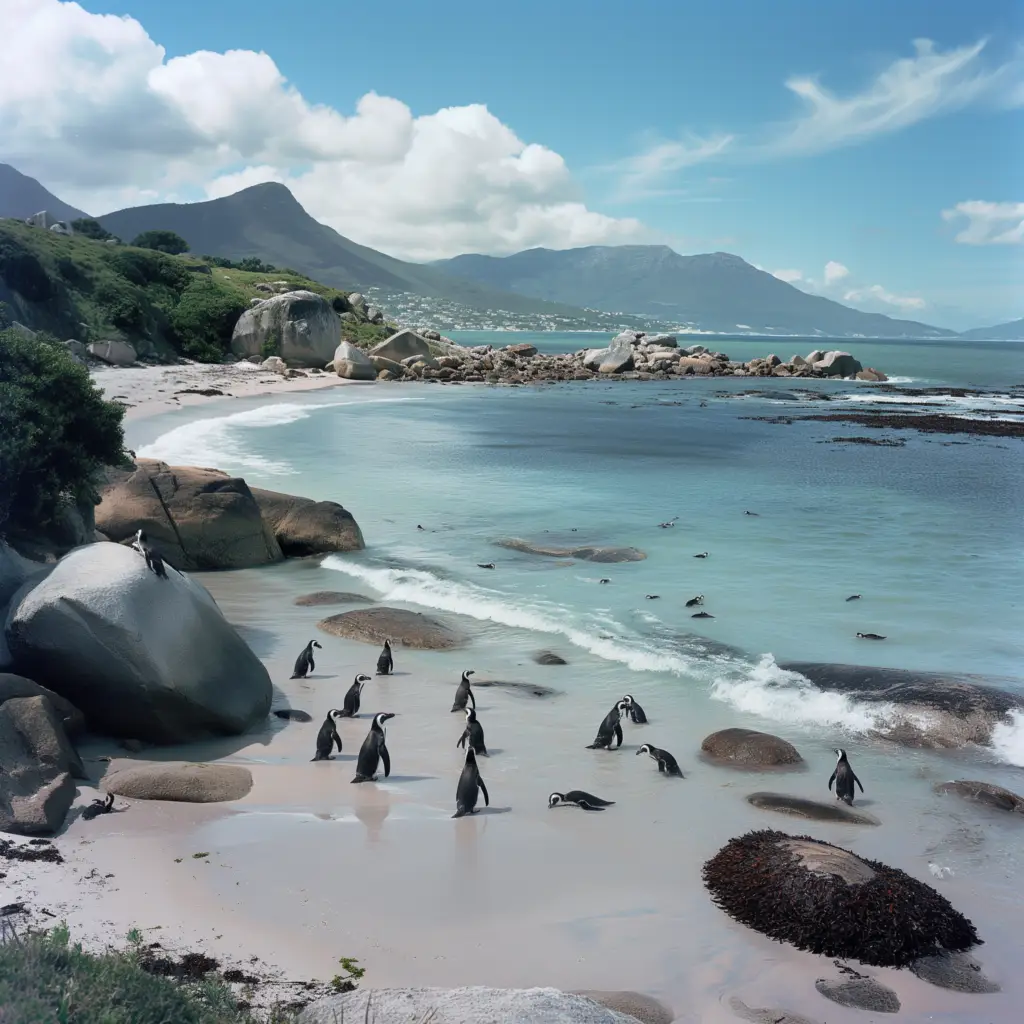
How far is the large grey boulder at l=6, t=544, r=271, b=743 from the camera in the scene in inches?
360

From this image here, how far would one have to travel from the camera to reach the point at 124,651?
30.3 feet

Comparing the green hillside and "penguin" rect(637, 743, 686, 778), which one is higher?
the green hillside

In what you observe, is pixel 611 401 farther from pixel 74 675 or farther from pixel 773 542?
pixel 74 675

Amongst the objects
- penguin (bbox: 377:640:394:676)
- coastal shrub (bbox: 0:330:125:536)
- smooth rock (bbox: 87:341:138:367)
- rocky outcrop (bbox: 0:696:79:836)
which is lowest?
penguin (bbox: 377:640:394:676)

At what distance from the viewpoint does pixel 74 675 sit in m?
9.19

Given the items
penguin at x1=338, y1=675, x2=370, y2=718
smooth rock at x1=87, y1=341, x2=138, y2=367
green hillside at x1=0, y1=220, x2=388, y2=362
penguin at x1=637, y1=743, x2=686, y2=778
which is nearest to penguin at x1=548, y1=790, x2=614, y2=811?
penguin at x1=637, y1=743, x2=686, y2=778

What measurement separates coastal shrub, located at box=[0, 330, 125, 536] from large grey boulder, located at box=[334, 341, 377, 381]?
4507cm

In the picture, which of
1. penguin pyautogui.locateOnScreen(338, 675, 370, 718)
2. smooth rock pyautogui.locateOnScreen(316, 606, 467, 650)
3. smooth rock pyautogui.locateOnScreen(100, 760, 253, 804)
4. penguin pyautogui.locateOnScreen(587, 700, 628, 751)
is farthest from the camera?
smooth rock pyautogui.locateOnScreen(316, 606, 467, 650)

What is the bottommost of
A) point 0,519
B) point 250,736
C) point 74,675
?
point 250,736

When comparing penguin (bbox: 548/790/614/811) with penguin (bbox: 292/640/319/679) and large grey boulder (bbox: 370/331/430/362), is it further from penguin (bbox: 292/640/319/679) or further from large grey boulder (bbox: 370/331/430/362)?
large grey boulder (bbox: 370/331/430/362)

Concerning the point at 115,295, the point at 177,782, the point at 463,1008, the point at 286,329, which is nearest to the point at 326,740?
the point at 177,782

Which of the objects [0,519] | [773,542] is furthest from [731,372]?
[0,519]

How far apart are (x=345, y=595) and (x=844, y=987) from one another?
11.0 meters

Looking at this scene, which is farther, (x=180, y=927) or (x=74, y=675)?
(x=74, y=675)
